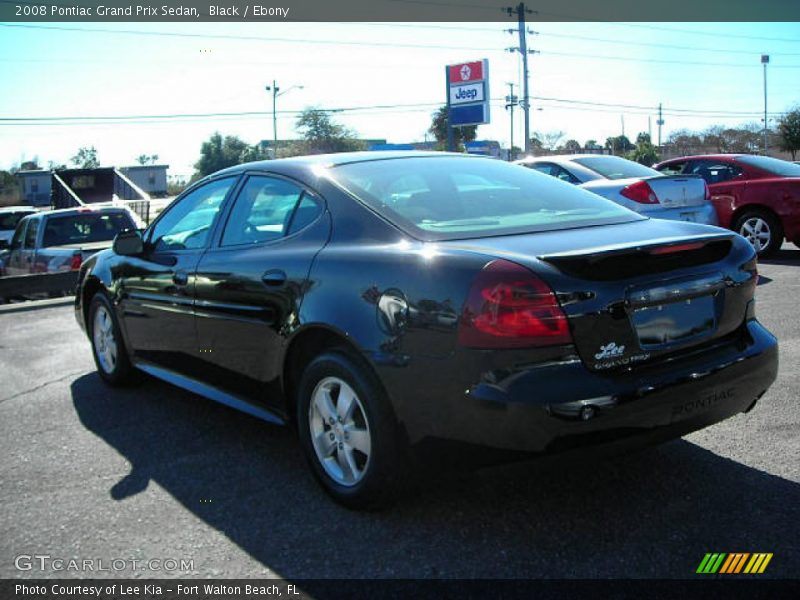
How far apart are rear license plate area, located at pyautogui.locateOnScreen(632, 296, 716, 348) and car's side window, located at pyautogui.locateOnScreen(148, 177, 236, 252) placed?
2.50 meters

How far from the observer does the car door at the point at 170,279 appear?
4.33 m

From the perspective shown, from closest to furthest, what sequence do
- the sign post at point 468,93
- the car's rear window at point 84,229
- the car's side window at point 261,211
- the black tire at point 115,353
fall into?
the car's side window at point 261,211, the black tire at point 115,353, the car's rear window at point 84,229, the sign post at point 468,93

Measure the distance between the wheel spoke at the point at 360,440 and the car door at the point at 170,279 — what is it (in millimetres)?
1470

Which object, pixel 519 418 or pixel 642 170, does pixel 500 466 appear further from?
pixel 642 170

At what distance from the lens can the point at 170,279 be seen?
447cm

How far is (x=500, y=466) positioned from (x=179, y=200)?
10.1 feet

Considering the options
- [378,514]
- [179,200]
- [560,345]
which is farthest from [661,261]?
[179,200]

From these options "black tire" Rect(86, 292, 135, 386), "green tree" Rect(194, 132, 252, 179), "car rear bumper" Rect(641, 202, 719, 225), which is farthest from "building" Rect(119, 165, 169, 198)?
"black tire" Rect(86, 292, 135, 386)

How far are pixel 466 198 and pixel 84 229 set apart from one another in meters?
8.87

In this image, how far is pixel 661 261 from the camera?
2877 mm

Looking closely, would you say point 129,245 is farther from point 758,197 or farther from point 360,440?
point 758,197

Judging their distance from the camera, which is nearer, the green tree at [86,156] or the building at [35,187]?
the building at [35,187]

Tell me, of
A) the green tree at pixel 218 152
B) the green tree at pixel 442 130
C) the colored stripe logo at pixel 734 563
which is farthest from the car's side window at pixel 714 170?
the green tree at pixel 218 152
